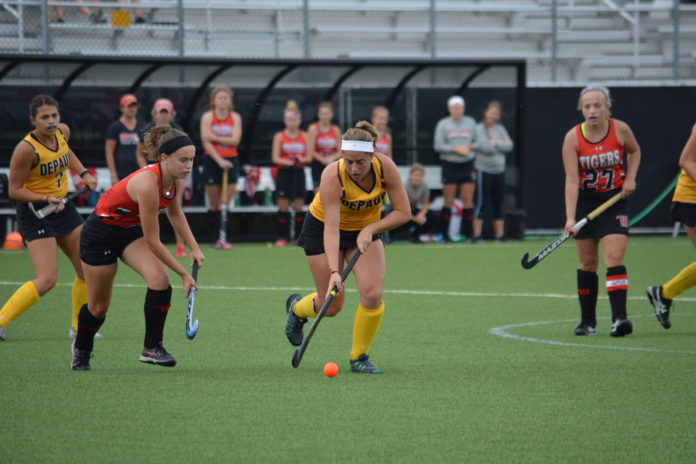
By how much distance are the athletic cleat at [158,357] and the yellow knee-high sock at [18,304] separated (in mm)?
1562

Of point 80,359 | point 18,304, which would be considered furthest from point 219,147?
point 80,359

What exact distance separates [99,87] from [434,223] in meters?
5.12

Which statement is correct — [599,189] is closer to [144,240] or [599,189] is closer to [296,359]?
[296,359]

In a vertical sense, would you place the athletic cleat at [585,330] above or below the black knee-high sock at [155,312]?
below

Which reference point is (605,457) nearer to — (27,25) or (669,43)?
(27,25)

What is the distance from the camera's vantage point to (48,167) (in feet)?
23.9

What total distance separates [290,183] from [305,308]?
8262 mm

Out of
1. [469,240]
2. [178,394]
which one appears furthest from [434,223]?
[178,394]

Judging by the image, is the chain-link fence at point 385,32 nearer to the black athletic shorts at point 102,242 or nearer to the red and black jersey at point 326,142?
the red and black jersey at point 326,142

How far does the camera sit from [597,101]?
744 centimetres

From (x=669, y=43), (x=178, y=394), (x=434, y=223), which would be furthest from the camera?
(x=669, y=43)

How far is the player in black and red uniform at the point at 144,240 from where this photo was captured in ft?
18.8

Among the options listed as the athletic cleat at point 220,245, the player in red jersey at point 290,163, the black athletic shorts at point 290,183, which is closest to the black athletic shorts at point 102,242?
the athletic cleat at point 220,245

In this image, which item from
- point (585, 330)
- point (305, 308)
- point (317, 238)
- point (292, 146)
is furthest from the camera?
point (292, 146)
